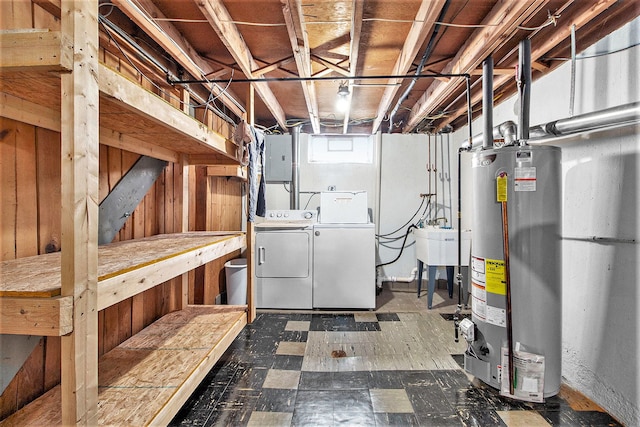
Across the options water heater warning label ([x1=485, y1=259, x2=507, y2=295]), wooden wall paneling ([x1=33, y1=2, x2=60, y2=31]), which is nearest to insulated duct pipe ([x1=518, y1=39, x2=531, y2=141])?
water heater warning label ([x1=485, y1=259, x2=507, y2=295])

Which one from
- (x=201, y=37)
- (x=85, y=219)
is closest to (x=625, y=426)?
(x=85, y=219)

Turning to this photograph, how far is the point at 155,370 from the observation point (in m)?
1.33

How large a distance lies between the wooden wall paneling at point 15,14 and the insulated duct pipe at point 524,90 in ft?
7.51

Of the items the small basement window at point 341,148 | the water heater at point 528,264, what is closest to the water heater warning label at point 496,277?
the water heater at point 528,264

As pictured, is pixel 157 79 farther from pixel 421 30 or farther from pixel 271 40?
pixel 421 30

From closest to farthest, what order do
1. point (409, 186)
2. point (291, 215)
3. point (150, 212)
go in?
point (150, 212) < point (291, 215) < point (409, 186)

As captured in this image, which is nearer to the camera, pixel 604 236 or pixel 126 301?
pixel 604 236

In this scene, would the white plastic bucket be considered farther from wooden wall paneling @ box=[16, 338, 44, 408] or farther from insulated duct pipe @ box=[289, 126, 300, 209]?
wooden wall paneling @ box=[16, 338, 44, 408]

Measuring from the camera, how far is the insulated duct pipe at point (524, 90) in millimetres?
1665

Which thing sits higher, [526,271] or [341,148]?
[341,148]

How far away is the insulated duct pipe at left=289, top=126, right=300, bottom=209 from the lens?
12.4ft

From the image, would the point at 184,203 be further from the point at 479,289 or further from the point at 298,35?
the point at 479,289

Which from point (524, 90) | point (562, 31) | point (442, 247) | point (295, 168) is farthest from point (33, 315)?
point (295, 168)

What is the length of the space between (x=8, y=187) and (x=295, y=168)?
2.86m
